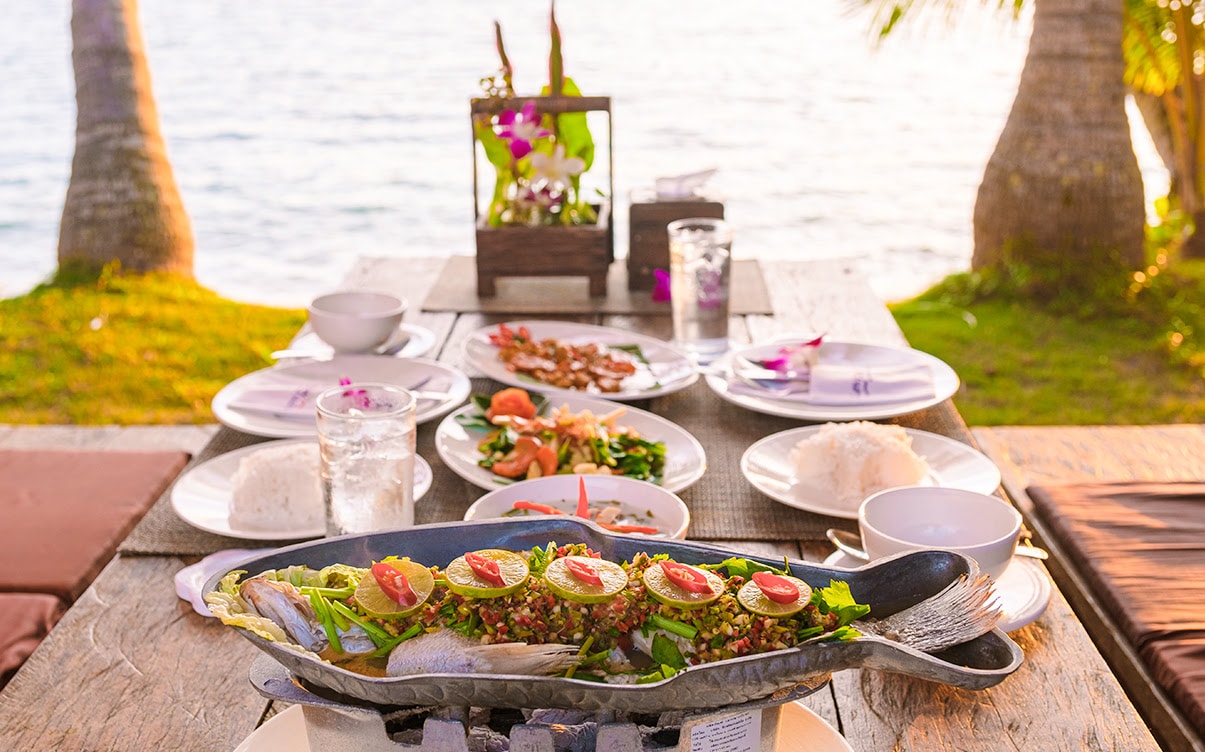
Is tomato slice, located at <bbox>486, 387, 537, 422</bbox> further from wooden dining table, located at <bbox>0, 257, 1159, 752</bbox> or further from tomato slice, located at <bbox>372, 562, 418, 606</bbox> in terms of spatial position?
tomato slice, located at <bbox>372, 562, 418, 606</bbox>

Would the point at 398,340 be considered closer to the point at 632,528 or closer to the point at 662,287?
the point at 662,287

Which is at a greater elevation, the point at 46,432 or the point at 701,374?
the point at 701,374

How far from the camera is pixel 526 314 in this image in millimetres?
2756

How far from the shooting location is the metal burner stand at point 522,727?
0.95 meters

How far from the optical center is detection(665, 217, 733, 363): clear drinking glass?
2.38 meters

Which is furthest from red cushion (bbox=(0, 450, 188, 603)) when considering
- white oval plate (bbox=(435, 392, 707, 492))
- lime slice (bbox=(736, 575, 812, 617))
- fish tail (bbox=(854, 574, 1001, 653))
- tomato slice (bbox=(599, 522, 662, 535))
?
fish tail (bbox=(854, 574, 1001, 653))

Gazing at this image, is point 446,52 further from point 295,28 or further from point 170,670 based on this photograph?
point 170,670

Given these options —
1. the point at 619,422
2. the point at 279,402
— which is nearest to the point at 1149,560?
the point at 619,422

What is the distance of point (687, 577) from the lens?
1000mm

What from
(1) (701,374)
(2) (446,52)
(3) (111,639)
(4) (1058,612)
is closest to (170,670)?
(3) (111,639)

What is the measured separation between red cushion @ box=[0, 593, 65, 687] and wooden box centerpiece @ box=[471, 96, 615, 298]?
133 centimetres

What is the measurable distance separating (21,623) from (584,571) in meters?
1.23

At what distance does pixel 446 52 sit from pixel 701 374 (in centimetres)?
1523

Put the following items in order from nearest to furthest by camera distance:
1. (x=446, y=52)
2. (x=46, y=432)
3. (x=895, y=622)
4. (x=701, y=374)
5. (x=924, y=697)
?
(x=895, y=622) → (x=924, y=697) → (x=701, y=374) → (x=46, y=432) → (x=446, y=52)
